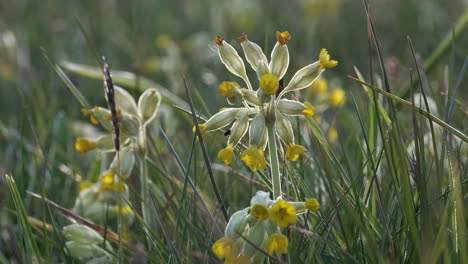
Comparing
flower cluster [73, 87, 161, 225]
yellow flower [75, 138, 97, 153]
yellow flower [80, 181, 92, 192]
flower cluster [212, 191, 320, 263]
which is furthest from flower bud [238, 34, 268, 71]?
yellow flower [80, 181, 92, 192]

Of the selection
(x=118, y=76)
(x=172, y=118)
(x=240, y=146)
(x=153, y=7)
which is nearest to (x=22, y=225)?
(x=240, y=146)

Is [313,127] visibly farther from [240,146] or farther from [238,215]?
[238,215]

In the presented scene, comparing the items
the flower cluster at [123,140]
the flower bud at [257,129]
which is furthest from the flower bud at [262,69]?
the flower cluster at [123,140]

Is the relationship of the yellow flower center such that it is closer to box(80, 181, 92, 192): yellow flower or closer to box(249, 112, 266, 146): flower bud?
box(249, 112, 266, 146): flower bud

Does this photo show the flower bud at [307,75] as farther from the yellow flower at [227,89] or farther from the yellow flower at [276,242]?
the yellow flower at [276,242]

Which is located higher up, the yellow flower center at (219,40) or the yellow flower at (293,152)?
the yellow flower center at (219,40)

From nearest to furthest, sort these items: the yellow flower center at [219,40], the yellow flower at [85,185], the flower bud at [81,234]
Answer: the yellow flower center at [219,40] < the flower bud at [81,234] < the yellow flower at [85,185]
